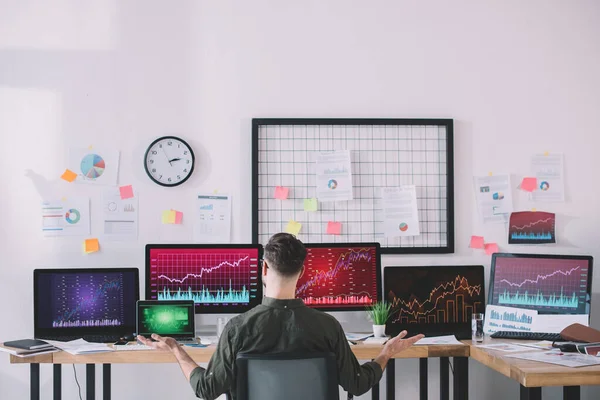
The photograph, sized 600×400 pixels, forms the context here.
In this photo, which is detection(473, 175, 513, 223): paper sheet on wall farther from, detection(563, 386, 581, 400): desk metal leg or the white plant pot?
detection(563, 386, 581, 400): desk metal leg

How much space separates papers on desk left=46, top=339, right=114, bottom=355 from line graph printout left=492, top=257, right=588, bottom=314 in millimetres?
1867

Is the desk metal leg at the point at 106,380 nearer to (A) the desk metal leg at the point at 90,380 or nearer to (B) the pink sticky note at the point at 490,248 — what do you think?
(A) the desk metal leg at the point at 90,380

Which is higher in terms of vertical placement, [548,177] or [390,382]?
[548,177]

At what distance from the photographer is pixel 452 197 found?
3750 millimetres

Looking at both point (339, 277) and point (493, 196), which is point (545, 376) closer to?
point (339, 277)

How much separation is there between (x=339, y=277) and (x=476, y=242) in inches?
31.2

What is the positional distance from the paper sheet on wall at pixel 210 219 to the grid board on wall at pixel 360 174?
6.6 inches

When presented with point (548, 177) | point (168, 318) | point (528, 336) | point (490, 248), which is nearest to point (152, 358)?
point (168, 318)

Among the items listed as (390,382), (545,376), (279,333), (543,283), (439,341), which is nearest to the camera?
(279,333)

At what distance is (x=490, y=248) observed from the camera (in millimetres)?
3785

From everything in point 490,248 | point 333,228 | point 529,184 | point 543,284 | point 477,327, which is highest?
point 529,184

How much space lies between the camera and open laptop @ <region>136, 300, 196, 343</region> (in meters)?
3.31

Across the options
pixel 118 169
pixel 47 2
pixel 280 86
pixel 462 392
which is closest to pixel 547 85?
pixel 280 86

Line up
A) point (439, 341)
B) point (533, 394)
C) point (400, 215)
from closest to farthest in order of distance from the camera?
point (533, 394), point (439, 341), point (400, 215)
